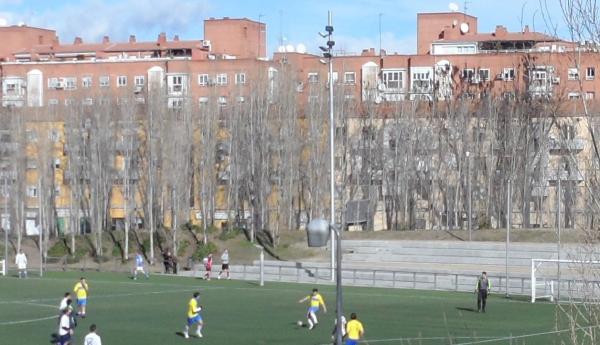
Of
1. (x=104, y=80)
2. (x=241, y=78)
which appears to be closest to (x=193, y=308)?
(x=241, y=78)

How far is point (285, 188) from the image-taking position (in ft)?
269

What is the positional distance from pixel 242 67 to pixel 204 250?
993 inches

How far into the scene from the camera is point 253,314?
44562 mm

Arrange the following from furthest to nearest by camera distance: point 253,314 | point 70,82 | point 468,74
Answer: point 70,82, point 468,74, point 253,314

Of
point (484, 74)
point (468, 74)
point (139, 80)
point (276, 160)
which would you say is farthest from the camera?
point (139, 80)

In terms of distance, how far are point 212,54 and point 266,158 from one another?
26.2m

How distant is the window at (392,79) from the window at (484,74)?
7.78m

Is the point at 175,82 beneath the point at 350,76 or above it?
beneath

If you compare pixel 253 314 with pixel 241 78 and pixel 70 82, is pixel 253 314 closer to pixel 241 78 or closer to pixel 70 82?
pixel 241 78

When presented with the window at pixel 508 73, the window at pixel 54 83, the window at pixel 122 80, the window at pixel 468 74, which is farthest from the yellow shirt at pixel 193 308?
the window at pixel 54 83

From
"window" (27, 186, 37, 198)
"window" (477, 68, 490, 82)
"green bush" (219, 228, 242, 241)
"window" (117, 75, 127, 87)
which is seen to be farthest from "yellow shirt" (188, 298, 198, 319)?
"window" (117, 75, 127, 87)

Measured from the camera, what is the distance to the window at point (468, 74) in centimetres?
9171

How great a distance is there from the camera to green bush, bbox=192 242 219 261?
75625 mm

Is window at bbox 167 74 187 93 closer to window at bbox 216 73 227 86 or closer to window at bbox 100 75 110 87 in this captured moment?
window at bbox 216 73 227 86
